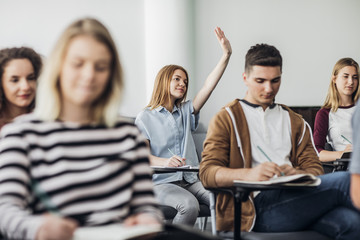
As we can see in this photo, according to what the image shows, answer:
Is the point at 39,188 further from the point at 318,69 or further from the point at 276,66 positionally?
the point at 318,69

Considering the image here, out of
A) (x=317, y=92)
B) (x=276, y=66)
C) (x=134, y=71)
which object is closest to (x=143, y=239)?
(x=276, y=66)

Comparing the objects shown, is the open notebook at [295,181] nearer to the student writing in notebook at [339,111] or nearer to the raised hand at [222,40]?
the raised hand at [222,40]

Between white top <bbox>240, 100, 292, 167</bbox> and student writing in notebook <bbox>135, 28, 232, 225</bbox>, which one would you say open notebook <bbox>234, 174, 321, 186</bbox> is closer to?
white top <bbox>240, 100, 292, 167</bbox>

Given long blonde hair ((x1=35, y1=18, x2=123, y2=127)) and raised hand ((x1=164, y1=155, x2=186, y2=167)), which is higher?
long blonde hair ((x1=35, y1=18, x2=123, y2=127))

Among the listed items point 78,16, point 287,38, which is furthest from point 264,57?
point 287,38

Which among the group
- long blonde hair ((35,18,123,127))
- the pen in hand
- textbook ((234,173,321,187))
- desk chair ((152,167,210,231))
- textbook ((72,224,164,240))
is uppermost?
long blonde hair ((35,18,123,127))

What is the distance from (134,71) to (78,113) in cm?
280

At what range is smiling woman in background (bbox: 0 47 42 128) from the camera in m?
1.54

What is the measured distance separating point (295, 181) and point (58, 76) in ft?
3.08

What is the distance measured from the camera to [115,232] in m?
0.91

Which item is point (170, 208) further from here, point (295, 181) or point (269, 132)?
point (295, 181)

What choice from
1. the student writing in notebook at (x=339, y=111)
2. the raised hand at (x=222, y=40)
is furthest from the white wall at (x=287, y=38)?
the raised hand at (x=222, y=40)

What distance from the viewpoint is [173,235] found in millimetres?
929

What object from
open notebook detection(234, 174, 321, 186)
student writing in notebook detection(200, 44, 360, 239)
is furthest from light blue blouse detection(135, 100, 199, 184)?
open notebook detection(234, 174, 321, 186)
